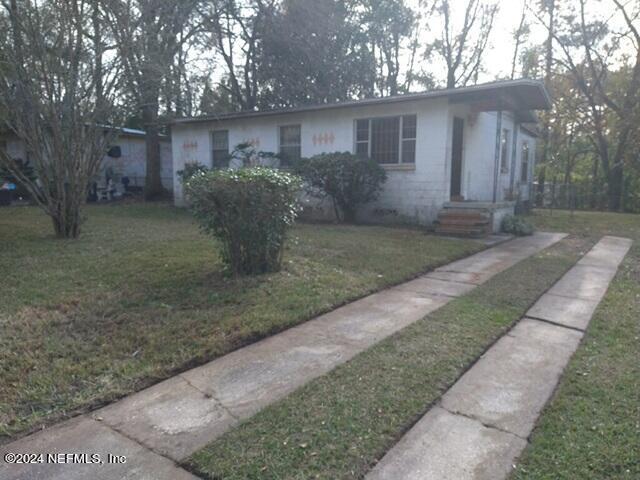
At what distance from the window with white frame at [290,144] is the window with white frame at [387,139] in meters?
1.95

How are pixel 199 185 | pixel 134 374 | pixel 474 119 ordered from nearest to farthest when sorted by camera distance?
pixel 134 374 → pixel 199 185 → pixel 474 119

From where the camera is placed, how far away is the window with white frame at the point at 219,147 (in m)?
14.4

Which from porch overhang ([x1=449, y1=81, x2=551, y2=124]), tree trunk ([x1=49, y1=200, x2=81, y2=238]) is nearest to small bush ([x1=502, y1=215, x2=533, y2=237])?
porch overhang ([x1=449, y1=81, x2=551, y2=124])

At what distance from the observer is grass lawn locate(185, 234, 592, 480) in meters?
2.02

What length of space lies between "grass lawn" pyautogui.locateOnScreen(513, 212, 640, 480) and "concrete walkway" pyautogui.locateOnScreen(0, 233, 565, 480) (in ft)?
4.42

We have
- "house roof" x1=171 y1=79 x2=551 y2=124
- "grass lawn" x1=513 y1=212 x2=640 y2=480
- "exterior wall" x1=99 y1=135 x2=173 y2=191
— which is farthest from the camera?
"exterior wall" x1=99 y1=135 x2=173 y2=191

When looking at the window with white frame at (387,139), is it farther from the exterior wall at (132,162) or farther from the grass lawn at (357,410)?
the exterior wall at (132,162)

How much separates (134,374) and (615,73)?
2650cm

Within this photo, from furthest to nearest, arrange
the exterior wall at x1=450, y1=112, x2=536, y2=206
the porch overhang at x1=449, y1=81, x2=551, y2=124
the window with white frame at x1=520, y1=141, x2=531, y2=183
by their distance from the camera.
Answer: the window with white frame at x1=520, y1=141, x2=531, y2=183 < the exterior wall at x1=450, y1=112, x2=536, y2=206 < the porch overhang at x1=449, y1=81, x2=551, y2=124

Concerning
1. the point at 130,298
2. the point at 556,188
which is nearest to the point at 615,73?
the point at 556,188

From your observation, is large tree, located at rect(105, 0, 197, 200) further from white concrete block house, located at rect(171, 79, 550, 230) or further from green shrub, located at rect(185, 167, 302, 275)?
white concrete block house, located at rect(171, 79, 550, 230)

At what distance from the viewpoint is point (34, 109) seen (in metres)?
6.91

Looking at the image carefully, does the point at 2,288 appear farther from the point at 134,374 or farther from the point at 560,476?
the point at 560,476

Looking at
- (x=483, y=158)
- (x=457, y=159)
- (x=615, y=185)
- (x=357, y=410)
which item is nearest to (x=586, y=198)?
(x=615, y=185)
